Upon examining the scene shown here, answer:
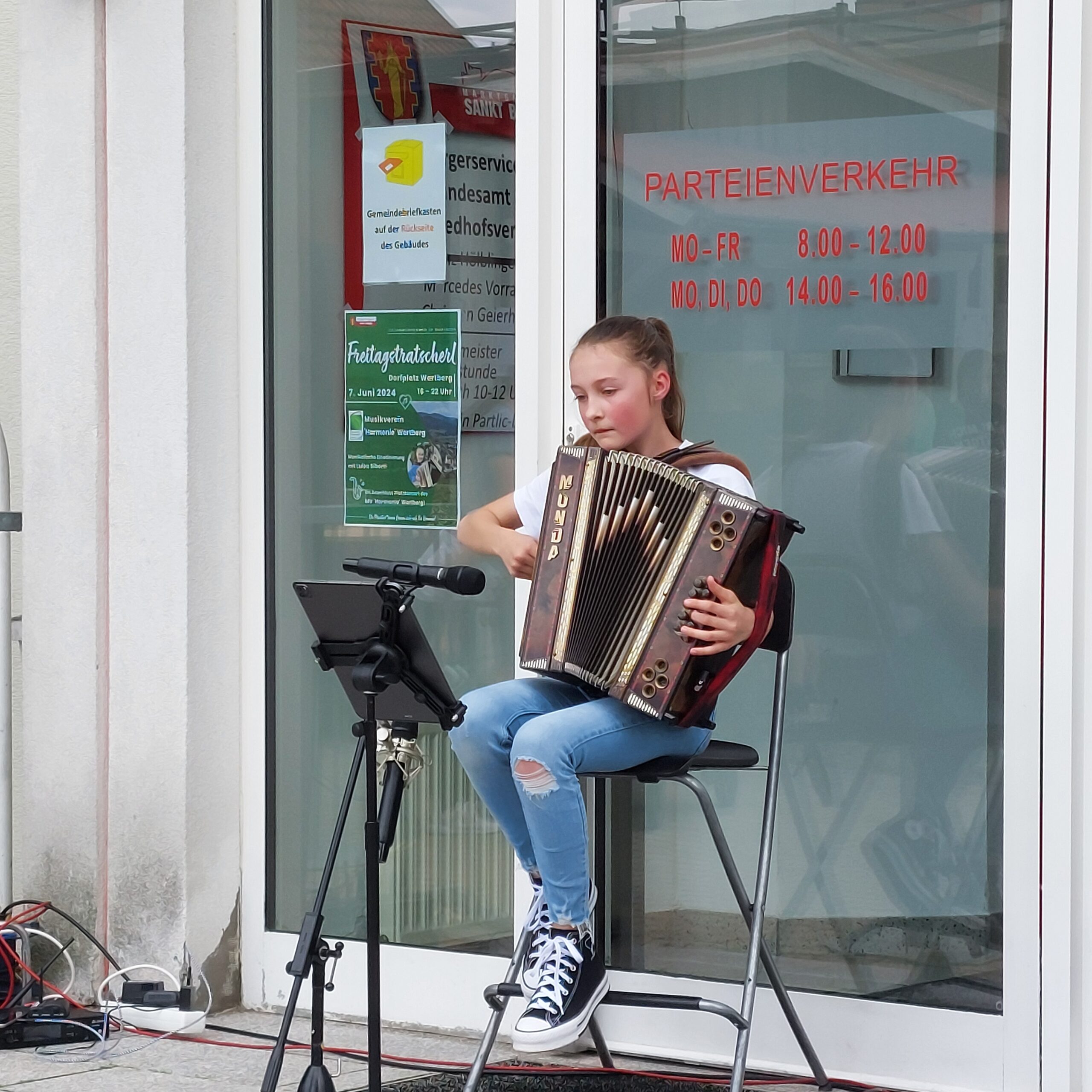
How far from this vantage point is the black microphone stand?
104 inches

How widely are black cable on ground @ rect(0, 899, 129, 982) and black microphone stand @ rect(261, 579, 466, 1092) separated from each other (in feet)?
4.41

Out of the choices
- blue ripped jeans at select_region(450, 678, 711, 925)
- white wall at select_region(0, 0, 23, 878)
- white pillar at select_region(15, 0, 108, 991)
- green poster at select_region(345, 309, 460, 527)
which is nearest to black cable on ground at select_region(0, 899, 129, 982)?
white pillar at select_region(15, 0, 108, 991)

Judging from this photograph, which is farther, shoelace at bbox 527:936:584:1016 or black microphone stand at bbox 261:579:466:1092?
shoelace at bbox 527:936:584:1016

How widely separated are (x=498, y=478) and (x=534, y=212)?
65cm

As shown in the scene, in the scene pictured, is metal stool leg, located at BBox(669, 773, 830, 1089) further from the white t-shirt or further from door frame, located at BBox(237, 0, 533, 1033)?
door frame, located at BBox(237, 0, 533, 1033)

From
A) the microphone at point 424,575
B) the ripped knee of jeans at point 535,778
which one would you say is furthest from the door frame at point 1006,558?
the microphone at point 424,575

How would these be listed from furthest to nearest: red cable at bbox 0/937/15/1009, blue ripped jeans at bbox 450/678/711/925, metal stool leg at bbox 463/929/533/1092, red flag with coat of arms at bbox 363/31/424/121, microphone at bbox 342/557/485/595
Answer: red flag with coat of arms at bbox 363/31/424/121, red cable at bbox 0/937/15/1009, metal stool leg at bbox 463/929/533/1092, blue ripped jeans at bbox 450/678/711/925, microphone at bbox 342/557/485/595

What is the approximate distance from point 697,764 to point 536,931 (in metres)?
0.45

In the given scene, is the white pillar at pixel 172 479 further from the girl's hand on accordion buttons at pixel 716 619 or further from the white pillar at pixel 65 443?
the girl's hand on accordion buttons at pixel 716 619

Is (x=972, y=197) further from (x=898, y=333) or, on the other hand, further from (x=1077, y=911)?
(x=1077, y=911)

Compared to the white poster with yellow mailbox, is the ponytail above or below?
below

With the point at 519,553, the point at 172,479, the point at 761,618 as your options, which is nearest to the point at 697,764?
the point at 761,618

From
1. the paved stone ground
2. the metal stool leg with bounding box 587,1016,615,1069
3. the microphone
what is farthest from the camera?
the paved stone ground

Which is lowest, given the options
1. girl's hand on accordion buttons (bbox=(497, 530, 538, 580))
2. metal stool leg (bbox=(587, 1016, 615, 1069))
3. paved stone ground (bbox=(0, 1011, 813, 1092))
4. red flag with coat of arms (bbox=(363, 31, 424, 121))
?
paved stone ground (bbox=(0, 1011, 813, 1092))
